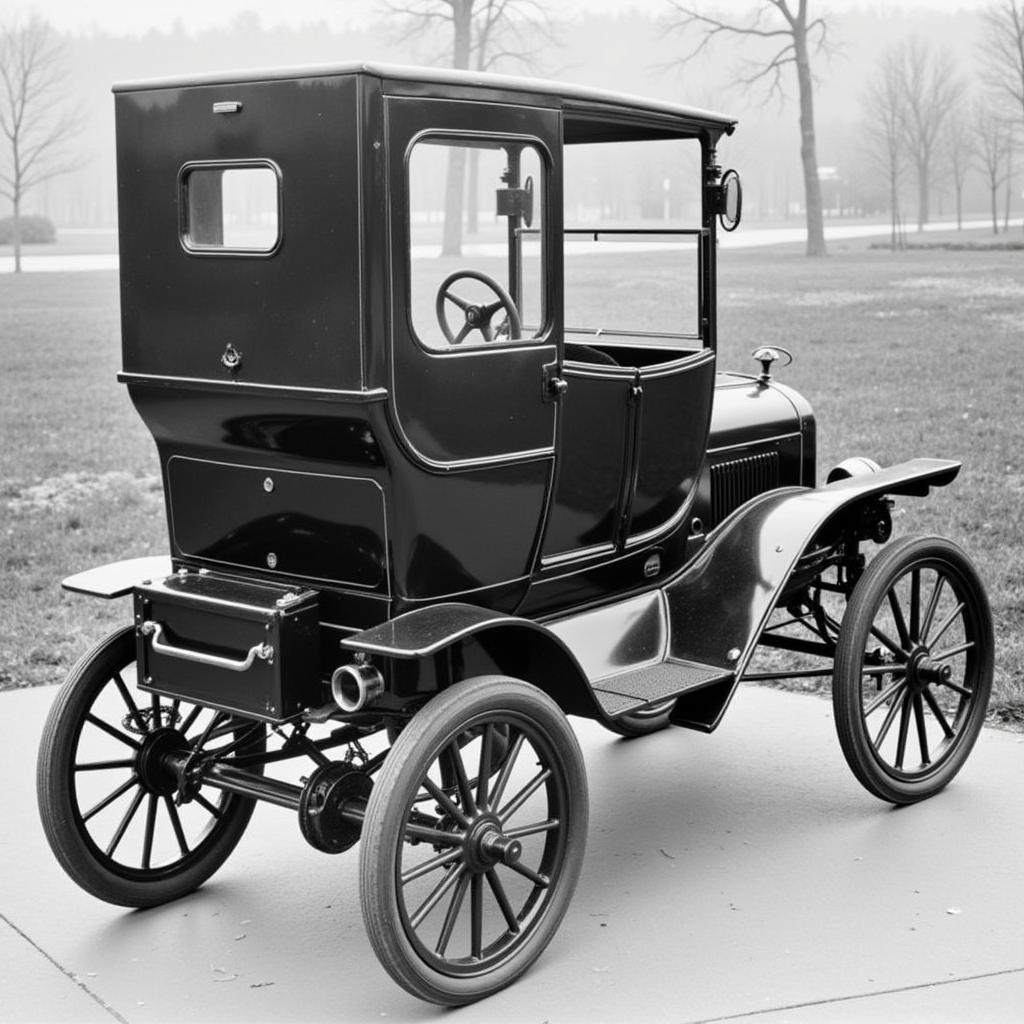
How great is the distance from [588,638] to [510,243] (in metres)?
1.09

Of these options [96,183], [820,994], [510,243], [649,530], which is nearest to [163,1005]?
A: [820,994]

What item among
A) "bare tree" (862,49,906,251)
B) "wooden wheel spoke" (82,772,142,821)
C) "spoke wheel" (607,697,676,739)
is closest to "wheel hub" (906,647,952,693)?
"spoke wheel" (607,697,676,739)

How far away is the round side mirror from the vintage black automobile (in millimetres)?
14

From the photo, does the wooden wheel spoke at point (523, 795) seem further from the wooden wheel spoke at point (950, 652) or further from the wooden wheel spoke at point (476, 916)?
the wooden wheel spoke at point (950, 652)

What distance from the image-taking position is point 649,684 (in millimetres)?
4180

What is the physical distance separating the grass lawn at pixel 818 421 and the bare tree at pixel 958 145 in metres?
30.0

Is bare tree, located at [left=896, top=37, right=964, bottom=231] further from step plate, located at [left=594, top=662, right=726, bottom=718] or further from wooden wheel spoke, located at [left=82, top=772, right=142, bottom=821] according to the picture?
wooden wheel spoke, located at [left=82, top=772, right=142, bottom=821]

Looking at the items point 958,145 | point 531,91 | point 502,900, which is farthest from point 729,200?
point 958,145

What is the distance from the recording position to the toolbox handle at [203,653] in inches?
141

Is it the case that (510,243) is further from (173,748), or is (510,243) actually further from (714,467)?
(173,748)

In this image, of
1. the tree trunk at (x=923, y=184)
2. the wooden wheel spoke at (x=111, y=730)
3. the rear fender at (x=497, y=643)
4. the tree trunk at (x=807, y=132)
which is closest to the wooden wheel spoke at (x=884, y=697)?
the rear fender at (x=497, y=643)

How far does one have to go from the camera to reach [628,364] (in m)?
4.73

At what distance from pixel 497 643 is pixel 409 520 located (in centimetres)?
41

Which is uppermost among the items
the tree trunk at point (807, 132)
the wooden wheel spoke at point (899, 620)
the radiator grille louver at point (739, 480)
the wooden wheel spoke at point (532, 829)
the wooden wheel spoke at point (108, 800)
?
the tree trunk at point (807, 132)
